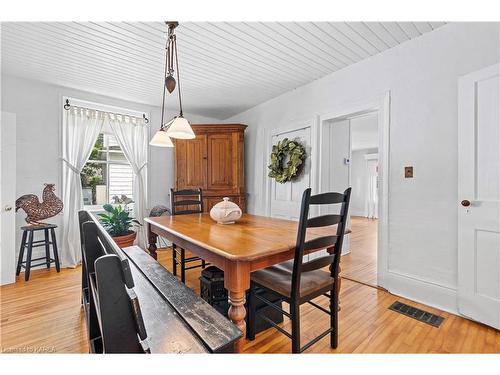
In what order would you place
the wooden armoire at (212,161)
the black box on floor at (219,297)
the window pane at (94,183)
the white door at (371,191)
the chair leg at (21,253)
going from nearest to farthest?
1. the black box on floor at (219,297)
2. the chair leg at (21,253)
3. the window pane at (94,183)
4. the wooden armoire at (212,161)
5. the white door at (371,191)

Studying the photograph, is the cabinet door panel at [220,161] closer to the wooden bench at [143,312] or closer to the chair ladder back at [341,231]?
the wooden bench at [143,312]

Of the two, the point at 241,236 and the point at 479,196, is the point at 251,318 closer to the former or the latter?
the point at 241,236

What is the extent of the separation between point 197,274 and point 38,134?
9.07 ft

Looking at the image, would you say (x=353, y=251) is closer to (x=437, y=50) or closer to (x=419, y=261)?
(x=419, y=261)

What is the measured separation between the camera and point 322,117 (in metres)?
3.09

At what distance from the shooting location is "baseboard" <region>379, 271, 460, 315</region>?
2021 millimetres

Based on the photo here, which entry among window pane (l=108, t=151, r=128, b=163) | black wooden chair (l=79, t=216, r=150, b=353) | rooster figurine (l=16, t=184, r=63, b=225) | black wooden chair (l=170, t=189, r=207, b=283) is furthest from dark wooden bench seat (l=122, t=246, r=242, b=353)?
window pane (l=108, t=151, r=128, b=163)

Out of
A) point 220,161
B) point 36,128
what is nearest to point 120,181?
point 36,128

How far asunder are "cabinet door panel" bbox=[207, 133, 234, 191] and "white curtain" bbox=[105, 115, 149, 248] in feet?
3.52

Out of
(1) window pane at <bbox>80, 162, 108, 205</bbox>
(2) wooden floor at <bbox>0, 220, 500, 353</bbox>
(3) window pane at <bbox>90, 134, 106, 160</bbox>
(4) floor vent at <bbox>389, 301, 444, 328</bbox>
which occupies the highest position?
(3) window pane at <bbox>90, 134, 106, 160</bbox>

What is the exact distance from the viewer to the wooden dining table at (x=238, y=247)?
49.7 inches

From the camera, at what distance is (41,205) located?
293 centimetres

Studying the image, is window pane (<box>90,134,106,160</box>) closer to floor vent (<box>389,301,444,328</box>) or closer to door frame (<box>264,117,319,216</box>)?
door frame (<box>264,117,319,216</box>)

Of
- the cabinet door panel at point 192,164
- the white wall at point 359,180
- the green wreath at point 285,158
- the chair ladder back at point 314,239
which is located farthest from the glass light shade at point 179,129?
the white wall at point 359,180
